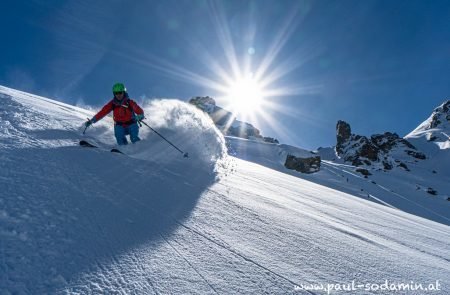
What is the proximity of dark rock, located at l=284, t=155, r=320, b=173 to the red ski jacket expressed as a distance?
20863mm

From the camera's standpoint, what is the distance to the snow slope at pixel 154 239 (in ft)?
4.82

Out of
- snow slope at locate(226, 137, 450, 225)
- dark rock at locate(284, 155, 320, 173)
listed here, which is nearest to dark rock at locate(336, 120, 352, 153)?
snow slope at locate(226, 137, 450, 225)

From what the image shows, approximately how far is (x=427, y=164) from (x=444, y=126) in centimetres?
4374

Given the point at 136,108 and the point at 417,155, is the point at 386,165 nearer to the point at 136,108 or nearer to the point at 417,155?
the point at 417,155

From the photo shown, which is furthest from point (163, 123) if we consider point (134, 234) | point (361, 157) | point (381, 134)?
point (381, 134)

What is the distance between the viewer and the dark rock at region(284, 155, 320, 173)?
27.0m

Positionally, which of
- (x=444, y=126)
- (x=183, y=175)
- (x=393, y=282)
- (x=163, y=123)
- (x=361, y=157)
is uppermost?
(x=444, y=126)

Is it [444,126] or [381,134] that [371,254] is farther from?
[444,126]

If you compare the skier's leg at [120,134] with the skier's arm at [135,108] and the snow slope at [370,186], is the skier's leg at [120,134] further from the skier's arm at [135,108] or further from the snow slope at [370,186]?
the snow slope at [370,186]

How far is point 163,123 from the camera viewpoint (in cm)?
915

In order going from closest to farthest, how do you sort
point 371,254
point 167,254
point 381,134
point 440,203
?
point 167,254 → point 371,254 → point 440,203 → point 381,134

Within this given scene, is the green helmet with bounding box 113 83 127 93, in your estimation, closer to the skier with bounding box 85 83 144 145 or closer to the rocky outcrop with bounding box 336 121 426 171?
the skier with bounding box 85 83 144 145

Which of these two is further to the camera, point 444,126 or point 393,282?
point 444,126

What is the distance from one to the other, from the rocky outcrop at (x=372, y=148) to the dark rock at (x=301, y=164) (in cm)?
3382
